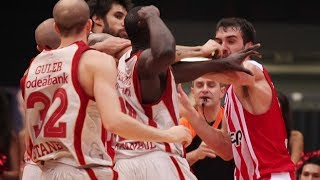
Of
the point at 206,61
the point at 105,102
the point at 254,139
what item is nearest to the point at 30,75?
the point at 105,102

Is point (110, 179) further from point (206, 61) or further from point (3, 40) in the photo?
point (3, 40)

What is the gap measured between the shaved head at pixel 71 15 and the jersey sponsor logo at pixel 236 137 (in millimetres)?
2025

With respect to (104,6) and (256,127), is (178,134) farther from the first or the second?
(104,6)

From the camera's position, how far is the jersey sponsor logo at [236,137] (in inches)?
332

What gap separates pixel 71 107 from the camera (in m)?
6.77

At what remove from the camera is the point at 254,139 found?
27.3 ft

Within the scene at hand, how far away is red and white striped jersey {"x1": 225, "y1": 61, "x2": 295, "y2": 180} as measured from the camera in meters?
8.27

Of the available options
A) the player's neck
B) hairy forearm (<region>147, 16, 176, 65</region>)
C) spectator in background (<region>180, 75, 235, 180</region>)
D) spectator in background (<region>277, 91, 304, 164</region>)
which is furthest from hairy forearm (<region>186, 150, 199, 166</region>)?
hairy forearm (<region>147, 16, 176, 65</region>)

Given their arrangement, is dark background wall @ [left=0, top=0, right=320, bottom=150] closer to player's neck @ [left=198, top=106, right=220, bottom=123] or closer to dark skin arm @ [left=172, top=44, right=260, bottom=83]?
player's neck @ [left=198, top=106, right=220, bottom=123]

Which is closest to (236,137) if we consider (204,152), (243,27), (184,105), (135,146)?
(184,105)

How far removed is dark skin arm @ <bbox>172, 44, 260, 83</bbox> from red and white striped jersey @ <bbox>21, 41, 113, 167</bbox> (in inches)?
43.3

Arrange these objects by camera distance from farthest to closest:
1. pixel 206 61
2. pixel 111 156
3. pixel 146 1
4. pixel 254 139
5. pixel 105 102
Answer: pixel 146 1, pixel 254 139, pixel 206 61, pixel 111 156, pixel 105 102

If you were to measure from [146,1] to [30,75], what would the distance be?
757cm

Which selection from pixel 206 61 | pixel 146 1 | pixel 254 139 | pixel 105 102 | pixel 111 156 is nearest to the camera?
pixel 105 102
